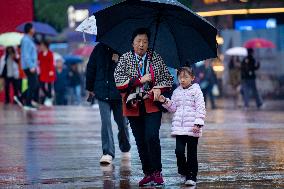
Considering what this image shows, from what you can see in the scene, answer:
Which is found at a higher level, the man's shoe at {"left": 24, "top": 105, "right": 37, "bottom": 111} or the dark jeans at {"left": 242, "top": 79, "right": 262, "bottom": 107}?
the dark jeans at {"left": 242, "top": 79, "right": 262, "bottom": 107}

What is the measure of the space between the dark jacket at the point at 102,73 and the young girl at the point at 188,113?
2424mm

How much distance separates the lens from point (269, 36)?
117 feet

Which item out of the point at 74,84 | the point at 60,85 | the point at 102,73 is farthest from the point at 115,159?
the point at 74,84

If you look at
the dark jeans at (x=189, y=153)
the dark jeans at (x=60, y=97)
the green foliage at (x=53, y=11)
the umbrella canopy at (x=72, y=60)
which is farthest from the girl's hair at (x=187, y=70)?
the green foliage at (x=53, y=11)

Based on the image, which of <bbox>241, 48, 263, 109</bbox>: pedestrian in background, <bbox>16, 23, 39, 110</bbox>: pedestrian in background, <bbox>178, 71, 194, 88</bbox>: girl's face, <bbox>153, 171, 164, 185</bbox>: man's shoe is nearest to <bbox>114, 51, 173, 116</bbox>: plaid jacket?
<bbox>178, 71, 194, 88</bbox>: girl's face

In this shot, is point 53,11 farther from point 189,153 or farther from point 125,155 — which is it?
point 189,153

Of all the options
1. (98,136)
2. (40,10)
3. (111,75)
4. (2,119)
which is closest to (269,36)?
(2,119)

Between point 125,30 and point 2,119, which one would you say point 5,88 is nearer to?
point 2,119

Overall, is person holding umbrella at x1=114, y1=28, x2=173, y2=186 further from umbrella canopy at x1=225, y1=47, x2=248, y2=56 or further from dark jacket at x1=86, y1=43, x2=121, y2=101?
umbrella canopy at x1=225, y1=47, x2=248, y2=56

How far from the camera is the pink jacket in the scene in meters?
10.3

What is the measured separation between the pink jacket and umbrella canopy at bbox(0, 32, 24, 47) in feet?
65.4

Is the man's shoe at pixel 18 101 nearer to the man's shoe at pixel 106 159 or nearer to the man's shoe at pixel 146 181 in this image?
the man's shoe at pixel 106 159

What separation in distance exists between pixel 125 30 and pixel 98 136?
6340mm

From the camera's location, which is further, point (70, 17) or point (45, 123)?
point (70, 17)
